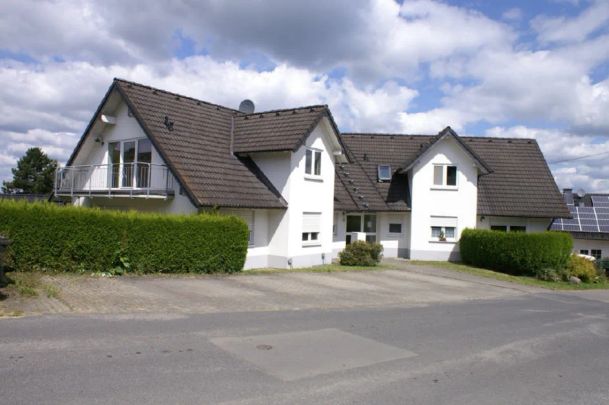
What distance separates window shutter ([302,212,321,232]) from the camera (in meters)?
22.1

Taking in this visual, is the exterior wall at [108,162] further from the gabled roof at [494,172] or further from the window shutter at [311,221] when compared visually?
the gabled roof at [494,172]

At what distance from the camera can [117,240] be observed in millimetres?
15133

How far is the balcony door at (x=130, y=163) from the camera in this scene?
798 inches

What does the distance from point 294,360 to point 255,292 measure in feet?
21.6

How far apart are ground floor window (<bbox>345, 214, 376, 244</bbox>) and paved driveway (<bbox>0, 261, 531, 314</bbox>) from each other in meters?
7.61

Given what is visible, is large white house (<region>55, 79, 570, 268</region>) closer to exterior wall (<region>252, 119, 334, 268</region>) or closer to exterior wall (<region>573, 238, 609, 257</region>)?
exterior wall (<region>252, 119, 334, 268</region>)

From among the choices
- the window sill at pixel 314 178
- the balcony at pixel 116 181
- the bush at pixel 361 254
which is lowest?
the bush at pixel 361 254

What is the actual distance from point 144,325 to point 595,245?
33.4m

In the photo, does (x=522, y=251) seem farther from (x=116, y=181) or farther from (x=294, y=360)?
(x=294, y=360)

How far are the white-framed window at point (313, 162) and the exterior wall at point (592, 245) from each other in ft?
68.7

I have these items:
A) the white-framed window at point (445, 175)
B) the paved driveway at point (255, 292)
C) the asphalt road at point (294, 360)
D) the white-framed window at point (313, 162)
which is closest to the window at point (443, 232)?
the white-framed window at point (445, 175)

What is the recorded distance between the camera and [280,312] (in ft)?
37.8

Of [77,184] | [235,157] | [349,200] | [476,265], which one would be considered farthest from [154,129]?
[476,265]

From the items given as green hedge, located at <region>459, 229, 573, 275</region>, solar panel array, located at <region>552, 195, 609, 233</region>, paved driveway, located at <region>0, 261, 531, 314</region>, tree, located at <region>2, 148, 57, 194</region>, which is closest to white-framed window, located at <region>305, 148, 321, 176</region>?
paved driveway, located at <region>0, 261, 531, 314</region>
